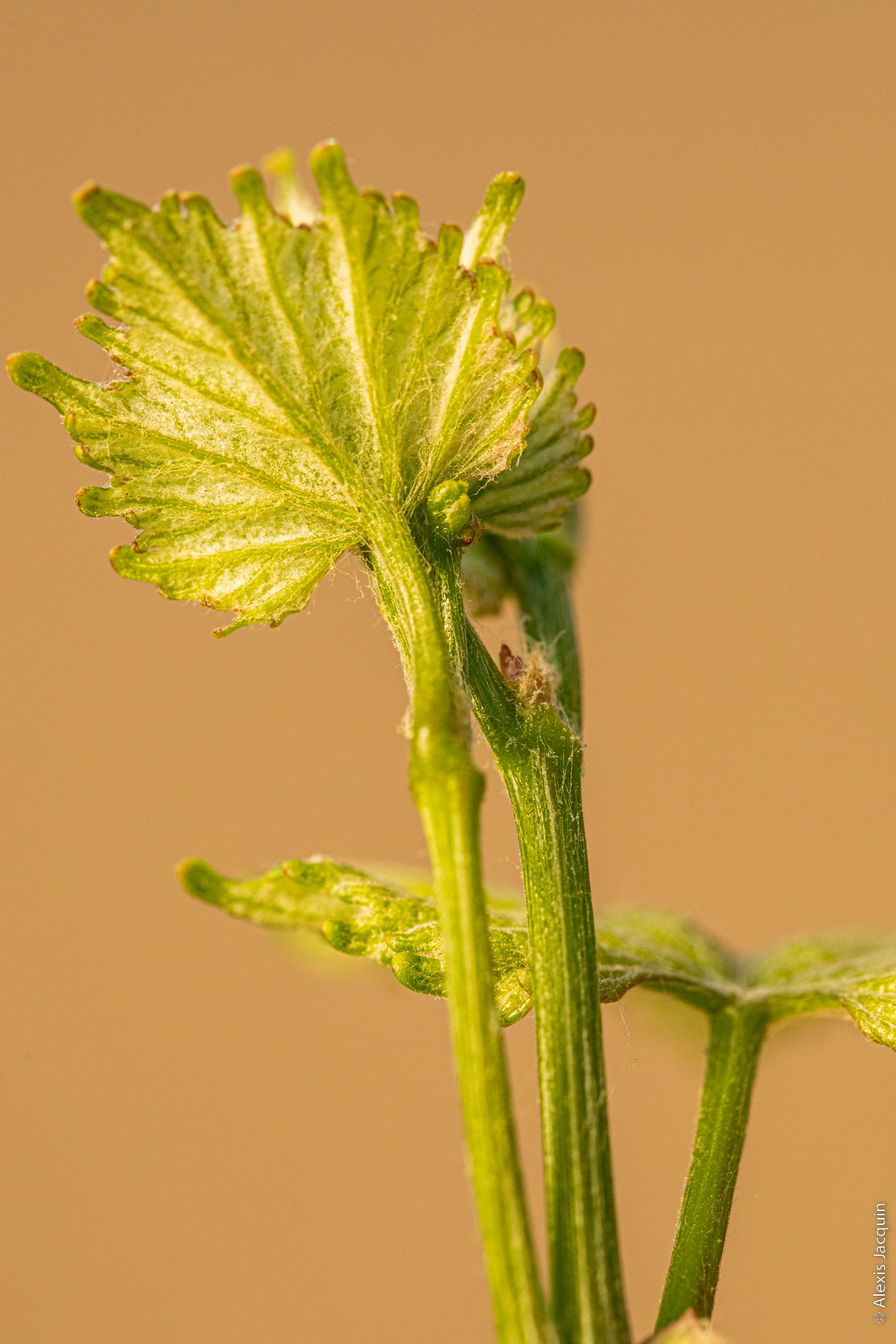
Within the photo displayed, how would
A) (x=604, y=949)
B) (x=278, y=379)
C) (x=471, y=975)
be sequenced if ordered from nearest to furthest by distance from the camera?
(x=471, y=975)
(x=278, y=379)
(x=604, y=949)

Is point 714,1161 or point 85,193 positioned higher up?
point 85,193

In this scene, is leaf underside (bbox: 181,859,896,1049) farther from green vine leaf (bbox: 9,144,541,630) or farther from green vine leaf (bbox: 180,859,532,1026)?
green vine leaf (bbox: 9,144,541,630)

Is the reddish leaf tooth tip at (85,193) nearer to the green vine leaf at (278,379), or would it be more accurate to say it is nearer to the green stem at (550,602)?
the green vine leaf at (278,379)

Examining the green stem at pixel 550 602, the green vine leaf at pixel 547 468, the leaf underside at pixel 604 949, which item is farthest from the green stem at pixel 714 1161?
the green vine leaf at pixel 547 468

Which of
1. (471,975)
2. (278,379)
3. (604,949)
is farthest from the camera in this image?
(604,949)

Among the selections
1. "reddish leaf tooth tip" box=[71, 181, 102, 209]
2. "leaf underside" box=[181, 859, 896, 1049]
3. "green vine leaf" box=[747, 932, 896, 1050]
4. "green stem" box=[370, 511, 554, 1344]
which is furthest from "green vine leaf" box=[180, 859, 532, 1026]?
"reddish leaf tooth tip" box=[71, 181, 102, 209]

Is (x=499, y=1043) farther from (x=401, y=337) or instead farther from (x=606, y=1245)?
(x=401, y=337)

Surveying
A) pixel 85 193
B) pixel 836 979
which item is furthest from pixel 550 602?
pixel 85 193

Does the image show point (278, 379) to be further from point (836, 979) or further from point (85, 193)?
point (836, 979)
